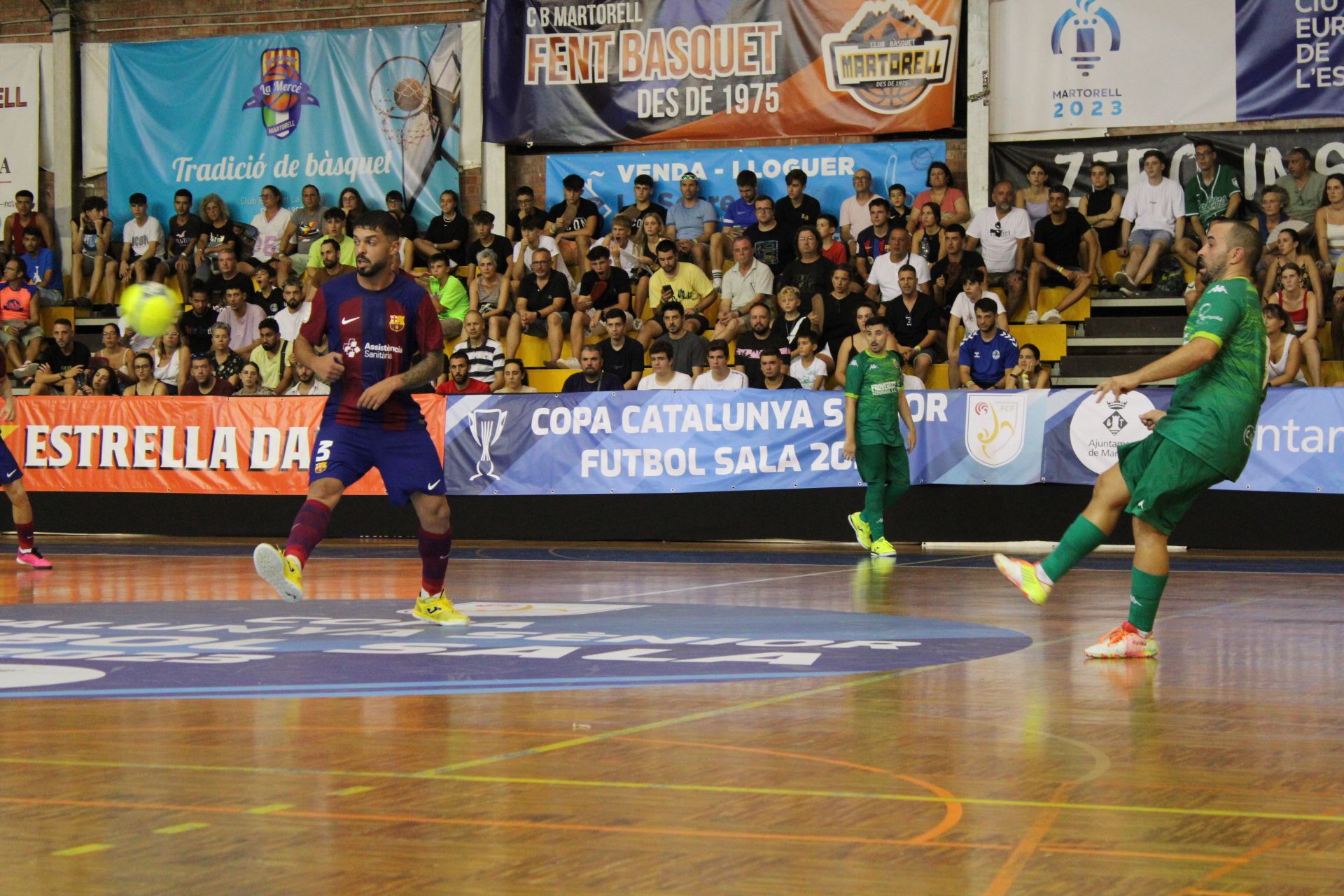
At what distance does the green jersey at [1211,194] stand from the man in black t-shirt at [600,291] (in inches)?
248

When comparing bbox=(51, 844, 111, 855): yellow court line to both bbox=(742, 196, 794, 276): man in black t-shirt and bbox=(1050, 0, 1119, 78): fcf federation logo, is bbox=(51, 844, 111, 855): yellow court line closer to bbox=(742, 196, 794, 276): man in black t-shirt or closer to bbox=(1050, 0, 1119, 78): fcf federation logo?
bbox=(742, 196, 794, 276): man in black t-shirt

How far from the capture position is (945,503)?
15164 millimetres

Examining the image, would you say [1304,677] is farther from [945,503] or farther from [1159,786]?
[945,503]

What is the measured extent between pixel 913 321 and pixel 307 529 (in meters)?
10.0

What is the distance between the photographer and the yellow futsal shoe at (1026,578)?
739 centimetres

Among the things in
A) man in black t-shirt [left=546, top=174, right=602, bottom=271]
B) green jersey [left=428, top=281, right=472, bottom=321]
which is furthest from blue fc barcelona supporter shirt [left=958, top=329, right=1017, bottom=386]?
green jersey [left=428, top=281, right=472, bottom=321]

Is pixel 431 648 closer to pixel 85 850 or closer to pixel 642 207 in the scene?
pixel 85 850

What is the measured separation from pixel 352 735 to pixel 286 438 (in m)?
12.2

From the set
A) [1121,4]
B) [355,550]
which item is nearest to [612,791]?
[355,550]

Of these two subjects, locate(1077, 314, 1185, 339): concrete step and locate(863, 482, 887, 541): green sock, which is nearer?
locate(863, 482, 887, 541): green sock

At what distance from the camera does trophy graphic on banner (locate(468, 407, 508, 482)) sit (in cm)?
1623

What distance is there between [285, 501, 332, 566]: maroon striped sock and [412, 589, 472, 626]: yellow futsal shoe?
609 mm

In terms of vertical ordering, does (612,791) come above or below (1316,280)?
below

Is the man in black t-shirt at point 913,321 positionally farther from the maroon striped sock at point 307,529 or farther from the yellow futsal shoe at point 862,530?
the maroon striped sock at point 307,529
